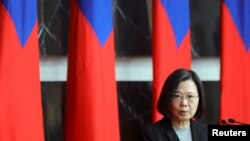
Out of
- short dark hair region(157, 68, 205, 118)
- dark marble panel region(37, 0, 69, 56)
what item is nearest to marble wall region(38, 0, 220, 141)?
dark marble panel region(37, 0, 69, 56)

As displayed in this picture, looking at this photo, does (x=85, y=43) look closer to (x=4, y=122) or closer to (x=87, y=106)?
(x=87, y=106)

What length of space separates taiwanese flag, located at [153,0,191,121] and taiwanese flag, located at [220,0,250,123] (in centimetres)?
19

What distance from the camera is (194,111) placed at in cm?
162

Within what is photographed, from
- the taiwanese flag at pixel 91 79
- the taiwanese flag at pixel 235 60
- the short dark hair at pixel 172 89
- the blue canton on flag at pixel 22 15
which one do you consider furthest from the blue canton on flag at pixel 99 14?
the taiwanese flag at pixel 235 60

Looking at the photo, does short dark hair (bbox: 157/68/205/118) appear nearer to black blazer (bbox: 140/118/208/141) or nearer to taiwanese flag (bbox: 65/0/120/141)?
black blazer (bbox: 140/118/208/141)

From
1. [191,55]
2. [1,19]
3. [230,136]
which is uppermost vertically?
[1,19]

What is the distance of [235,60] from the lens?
210cm

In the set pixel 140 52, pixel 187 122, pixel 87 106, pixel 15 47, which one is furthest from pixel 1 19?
pixel 187 122

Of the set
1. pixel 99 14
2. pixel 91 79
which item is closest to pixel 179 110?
pixel 91 79

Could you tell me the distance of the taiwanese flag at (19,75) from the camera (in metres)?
1.82

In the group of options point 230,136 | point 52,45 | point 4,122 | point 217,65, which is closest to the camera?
point 230,136

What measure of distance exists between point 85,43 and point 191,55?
62 cm

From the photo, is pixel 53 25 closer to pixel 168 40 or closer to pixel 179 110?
pixel 168 40

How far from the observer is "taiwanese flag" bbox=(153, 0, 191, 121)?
2008 mm
